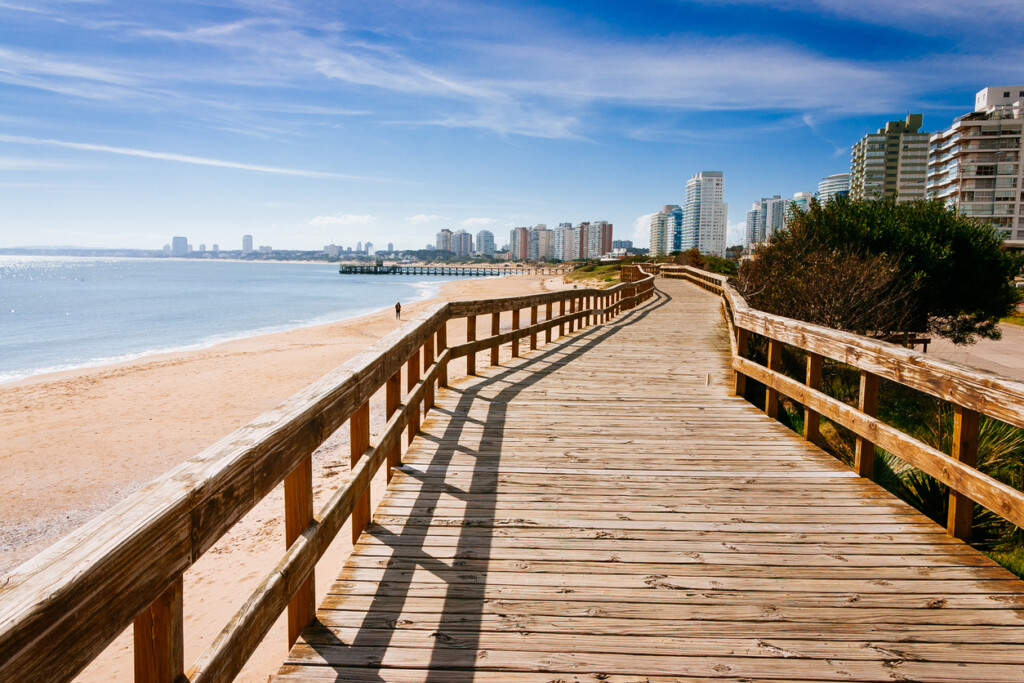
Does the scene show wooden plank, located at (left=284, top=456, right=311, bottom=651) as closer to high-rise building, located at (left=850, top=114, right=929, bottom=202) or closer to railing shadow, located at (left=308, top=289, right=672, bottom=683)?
railing shadow, located at (left=308, top=289, right=672, bottom=683)

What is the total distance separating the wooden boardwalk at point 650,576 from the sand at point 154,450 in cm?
247

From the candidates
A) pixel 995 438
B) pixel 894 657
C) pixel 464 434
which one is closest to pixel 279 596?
pixel 894 657

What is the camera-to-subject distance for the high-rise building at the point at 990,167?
9106cm

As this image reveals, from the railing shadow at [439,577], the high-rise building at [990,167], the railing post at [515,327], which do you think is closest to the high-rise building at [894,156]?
the high-rise building at [990,167]

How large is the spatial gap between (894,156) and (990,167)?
55896mm

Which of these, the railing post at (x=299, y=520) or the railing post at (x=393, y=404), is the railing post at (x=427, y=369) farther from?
the railing post at (x=299, y=520)

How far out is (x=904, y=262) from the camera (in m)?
19.1

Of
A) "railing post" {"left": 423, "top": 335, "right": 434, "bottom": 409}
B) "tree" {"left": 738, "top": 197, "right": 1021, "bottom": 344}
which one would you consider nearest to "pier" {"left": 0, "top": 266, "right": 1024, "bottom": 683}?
"railing post" {"left": 423, "top": 335, "right": 434, "bottom": 409}

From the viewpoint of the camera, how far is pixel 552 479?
4.48 meters

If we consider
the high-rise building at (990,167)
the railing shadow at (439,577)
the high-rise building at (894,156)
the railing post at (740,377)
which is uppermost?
the high-rise building at (894,156)

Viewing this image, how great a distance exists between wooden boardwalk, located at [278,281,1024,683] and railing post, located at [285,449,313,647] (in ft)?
0.25

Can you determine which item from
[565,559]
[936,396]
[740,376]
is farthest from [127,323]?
[936,396]

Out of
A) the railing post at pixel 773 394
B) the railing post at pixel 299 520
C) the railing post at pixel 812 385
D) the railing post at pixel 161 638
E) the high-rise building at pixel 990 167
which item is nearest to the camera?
the railing post at pixel 161 638

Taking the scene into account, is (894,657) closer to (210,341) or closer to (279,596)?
(279,596)
